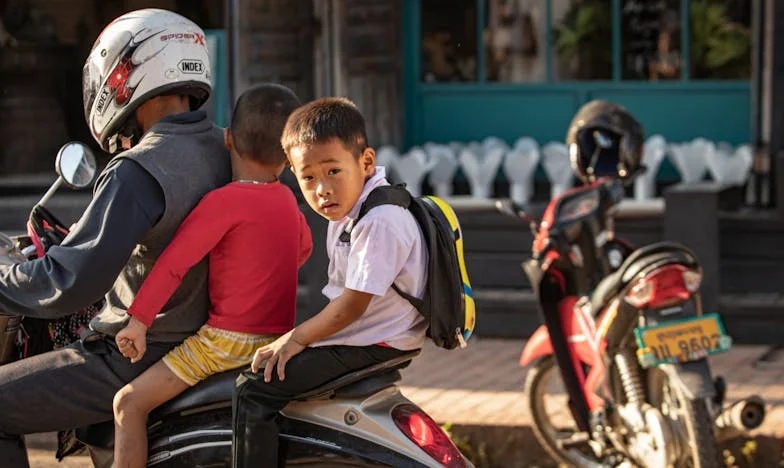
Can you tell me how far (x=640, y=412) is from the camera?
5.15 m

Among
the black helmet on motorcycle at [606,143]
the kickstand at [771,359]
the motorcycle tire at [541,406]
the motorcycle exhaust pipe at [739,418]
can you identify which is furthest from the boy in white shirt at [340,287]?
the kickstand at [771,359]

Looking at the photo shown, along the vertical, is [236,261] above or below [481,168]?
above

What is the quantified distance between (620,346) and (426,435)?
6.23 feet

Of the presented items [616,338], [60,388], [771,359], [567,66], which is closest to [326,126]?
[60,388]

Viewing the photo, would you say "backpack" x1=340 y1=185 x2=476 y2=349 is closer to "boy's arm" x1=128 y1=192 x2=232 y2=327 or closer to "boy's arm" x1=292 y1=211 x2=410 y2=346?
"boy's arm" x1=292 y1=211 x2=410 y2=346

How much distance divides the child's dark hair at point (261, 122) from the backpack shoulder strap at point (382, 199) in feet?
1.03

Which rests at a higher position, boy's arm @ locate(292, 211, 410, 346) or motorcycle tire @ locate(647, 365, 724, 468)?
boy's arm @ locate(292, 211, 410, 346)

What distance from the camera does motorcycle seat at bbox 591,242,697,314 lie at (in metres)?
5.04

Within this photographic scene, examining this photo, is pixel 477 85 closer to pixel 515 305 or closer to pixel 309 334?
pixel 515 305

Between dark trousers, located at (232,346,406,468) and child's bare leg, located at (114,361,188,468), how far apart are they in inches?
9.2

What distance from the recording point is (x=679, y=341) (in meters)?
5.00

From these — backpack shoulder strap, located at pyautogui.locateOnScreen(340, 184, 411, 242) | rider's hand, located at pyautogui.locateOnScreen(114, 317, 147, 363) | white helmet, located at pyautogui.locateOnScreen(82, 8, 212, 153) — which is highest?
white helmet, located at pyautogui.locateOnScreen(82, 8, 212, 153)

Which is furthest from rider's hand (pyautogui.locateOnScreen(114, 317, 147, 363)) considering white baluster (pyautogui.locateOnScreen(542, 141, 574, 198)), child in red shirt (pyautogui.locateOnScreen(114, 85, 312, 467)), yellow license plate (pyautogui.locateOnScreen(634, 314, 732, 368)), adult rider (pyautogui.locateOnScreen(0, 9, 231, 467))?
white baluster (pyautogui.locateOnScreen(542, 141, 574, 198))

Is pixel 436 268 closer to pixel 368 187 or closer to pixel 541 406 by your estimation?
pixel 368 187
